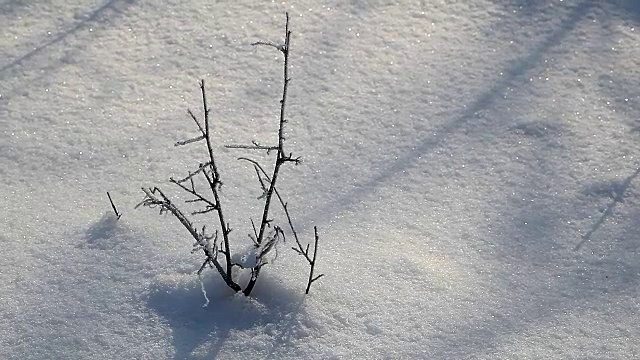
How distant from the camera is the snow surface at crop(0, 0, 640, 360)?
2535 mm

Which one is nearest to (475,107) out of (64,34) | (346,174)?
(346,174)

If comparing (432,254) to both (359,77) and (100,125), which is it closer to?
(359,77)

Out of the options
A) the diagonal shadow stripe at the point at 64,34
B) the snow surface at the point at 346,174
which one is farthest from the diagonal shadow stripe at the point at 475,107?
the diagonal shadow stripe at the point at 64,34

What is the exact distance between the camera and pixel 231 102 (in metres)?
3.33

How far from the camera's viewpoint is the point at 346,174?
3.05 m

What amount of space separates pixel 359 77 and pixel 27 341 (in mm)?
1728

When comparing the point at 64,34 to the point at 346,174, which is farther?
the point at 64,34

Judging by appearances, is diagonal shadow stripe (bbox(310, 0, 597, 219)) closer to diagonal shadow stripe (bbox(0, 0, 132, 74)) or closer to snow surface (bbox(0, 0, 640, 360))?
snow surface (bbox(0, 0, 640, 360))

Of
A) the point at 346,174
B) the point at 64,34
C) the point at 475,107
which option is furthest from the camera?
the point at 64,34

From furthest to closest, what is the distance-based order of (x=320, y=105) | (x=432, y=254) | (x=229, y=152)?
(x=320, y=105), (x=229, y=152), (x=432, y=254)

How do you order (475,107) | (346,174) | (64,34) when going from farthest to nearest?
(64,34) < (475,107) < (346,174)

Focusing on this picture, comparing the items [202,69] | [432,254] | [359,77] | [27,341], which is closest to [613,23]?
[359,77]

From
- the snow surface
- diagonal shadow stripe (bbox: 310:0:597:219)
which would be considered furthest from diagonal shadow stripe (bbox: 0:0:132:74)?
diagonal shadow stripe (bbox: 310:0:597:219)

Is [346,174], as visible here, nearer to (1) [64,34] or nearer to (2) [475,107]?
(2) [475,107]
